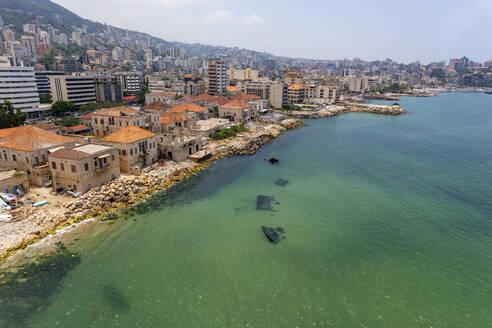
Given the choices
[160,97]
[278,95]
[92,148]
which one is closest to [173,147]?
[92,148]

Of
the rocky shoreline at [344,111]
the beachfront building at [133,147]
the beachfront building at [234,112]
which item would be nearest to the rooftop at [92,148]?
the beachfront building at [133,147]

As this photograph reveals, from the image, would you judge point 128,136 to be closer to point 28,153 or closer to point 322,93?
point 28,153

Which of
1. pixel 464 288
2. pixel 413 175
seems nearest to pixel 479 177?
pixel 413 175

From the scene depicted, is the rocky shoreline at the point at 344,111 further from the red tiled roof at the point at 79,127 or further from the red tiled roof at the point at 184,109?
the red tiled roof at the point at 79,127

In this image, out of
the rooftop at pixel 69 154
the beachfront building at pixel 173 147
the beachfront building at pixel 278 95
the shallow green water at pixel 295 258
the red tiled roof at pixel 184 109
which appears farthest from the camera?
the beachfront building at pixel 278 95

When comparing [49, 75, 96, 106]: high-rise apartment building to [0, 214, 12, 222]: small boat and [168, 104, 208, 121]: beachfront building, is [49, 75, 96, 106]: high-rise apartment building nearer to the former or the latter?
[168, 104, 208, 121]: beachfront building

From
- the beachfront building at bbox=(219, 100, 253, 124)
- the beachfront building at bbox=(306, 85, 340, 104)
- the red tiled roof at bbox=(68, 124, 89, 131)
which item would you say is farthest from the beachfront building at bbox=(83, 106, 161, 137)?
the beachfront building at bbox=(306, 85, 340, 104)

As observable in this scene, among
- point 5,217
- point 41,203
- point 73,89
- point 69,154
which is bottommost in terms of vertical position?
point 5,217
